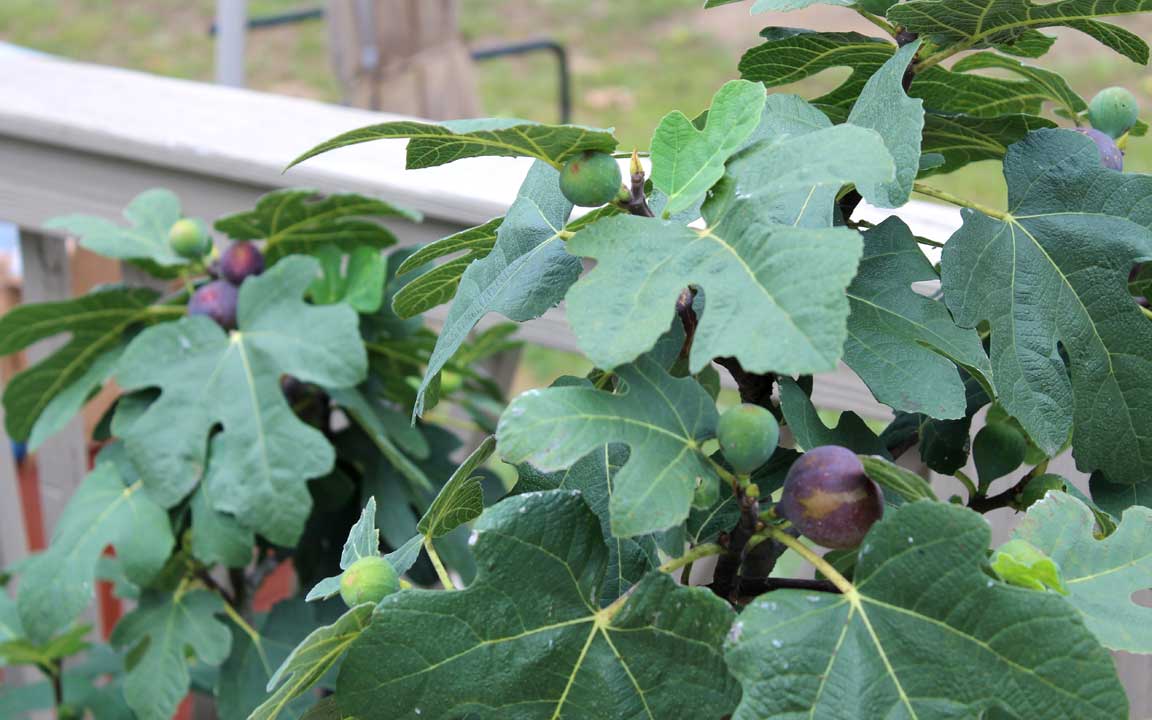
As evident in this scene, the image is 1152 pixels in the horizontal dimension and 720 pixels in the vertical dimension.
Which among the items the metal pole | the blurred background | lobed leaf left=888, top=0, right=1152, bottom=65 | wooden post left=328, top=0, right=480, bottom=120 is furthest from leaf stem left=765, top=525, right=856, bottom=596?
the blurred background

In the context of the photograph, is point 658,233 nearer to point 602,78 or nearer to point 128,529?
point 128,529

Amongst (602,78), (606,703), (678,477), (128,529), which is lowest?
(602,78)

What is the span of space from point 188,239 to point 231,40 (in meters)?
1.89

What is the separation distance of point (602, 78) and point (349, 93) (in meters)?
2.14

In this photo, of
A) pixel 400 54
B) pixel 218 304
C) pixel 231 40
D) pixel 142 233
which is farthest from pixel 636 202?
pixel 400 54

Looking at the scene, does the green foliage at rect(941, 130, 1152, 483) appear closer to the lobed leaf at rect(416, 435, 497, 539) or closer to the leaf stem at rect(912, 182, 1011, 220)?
the leaf stem at rect(912, 182, 1011, 220)

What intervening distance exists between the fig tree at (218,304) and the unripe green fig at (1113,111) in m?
0.78

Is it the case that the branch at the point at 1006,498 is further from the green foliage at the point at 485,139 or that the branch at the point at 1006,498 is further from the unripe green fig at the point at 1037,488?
the green foliage at the point at 485,139

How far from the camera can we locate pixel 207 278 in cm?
123

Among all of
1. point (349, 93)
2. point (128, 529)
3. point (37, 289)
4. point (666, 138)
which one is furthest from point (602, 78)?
point (666, 138)

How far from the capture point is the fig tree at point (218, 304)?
1.12m

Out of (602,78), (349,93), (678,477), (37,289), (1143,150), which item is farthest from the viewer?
(602,78)

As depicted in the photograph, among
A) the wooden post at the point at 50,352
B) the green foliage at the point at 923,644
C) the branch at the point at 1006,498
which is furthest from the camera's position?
the wooden post at the point at 50,352

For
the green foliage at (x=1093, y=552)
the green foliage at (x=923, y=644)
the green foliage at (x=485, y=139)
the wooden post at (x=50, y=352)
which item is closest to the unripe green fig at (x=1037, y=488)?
the green foliage at (x=1093, y=552)
